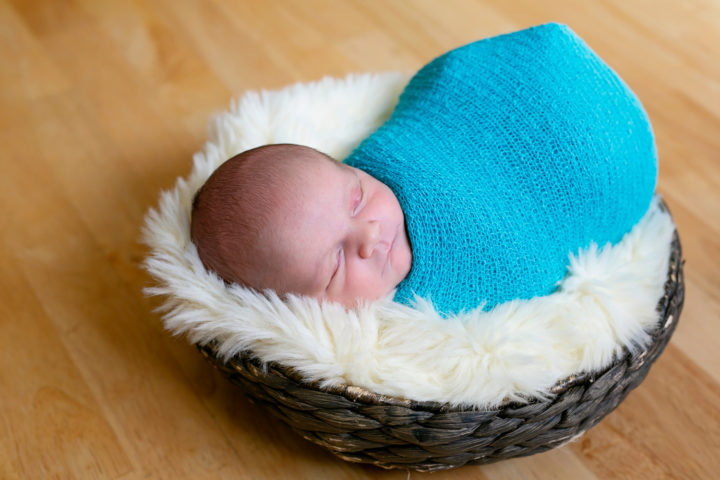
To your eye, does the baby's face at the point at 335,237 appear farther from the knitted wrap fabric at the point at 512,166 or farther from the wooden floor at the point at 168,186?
the wooden floor at the point at 168,186

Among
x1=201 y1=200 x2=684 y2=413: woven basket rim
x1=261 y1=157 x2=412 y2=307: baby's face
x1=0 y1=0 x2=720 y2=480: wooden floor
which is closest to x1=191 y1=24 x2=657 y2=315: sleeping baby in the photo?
x1=261 y1=157 x2=412 y2=307: baby's face

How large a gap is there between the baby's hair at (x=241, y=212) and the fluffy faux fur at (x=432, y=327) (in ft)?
0.08

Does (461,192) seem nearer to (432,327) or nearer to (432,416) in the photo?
(432,327)

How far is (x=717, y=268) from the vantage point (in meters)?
1.17

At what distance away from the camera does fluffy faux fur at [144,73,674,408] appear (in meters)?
0.81

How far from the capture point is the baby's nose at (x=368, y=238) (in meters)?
0.89

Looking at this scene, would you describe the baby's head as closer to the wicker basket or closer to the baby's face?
the baby's face

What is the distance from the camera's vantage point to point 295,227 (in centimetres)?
87

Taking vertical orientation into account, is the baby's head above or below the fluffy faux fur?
above

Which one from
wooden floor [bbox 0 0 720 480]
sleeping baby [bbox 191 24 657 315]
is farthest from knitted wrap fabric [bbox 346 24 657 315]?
wooden floor [bbox 0 0 720 480]

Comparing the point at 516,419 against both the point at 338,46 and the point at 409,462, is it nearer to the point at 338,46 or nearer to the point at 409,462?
the point at 409,462

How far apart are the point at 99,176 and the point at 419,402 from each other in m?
0.87

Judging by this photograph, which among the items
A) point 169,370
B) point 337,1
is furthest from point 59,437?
point 337,1

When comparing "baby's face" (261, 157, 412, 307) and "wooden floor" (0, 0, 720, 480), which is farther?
"wooden floor" (0, 0, 720, 480)
